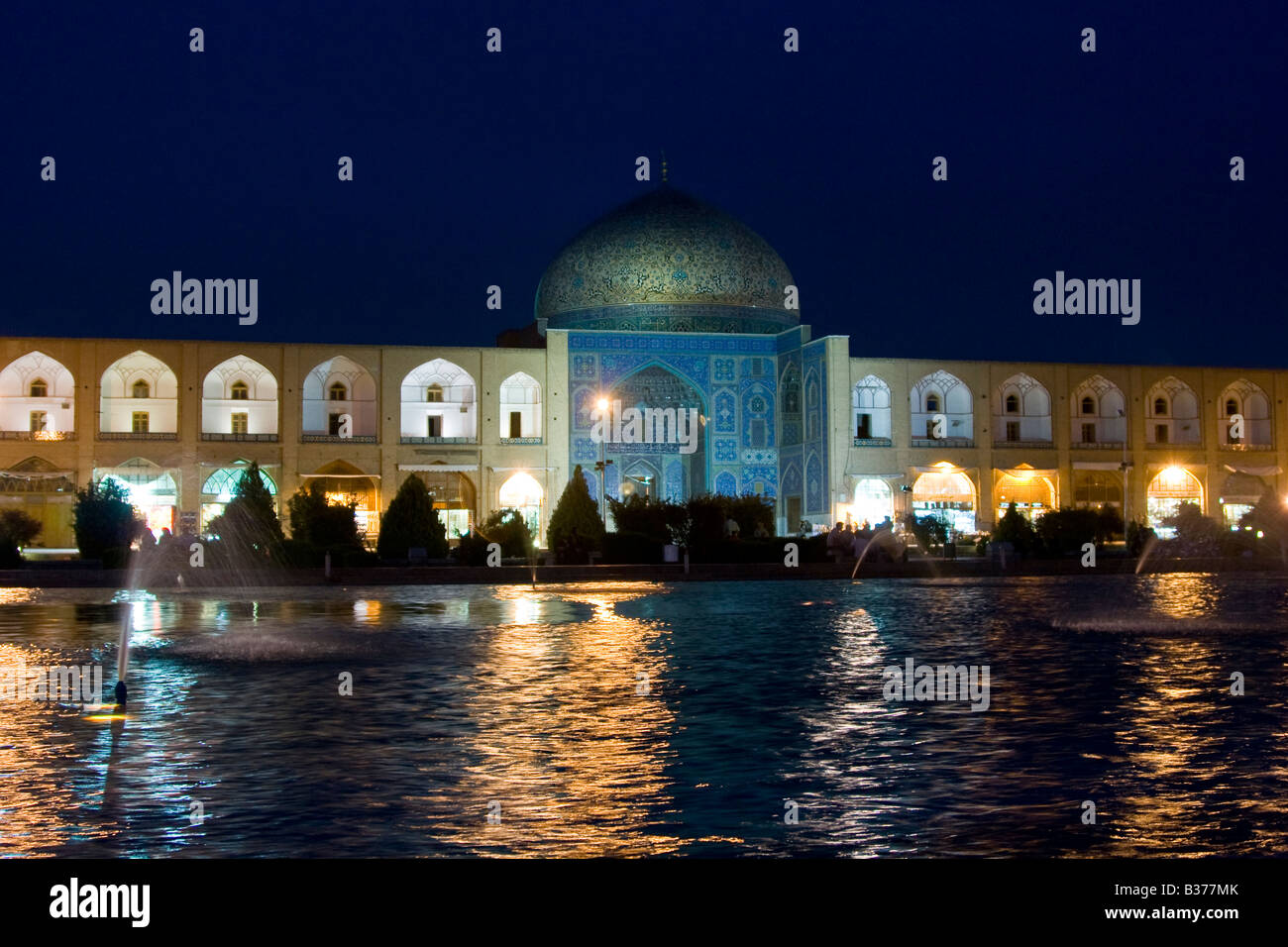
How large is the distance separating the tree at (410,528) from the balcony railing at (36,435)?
13.3 metres

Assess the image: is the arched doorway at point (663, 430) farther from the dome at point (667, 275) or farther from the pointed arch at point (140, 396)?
the pointed arch at point (140, 396)

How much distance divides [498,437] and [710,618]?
74.6ft

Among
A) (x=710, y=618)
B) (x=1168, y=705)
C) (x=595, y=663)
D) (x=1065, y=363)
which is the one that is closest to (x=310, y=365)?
(x=1065, y=363)

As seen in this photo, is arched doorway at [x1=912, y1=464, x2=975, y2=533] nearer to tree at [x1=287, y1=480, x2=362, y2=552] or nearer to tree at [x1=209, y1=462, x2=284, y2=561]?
tree at [x1=287, y1=480, x2=362, y2=552]

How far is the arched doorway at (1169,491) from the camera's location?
36281 mm

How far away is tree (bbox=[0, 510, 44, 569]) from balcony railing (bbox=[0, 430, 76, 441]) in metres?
4.97

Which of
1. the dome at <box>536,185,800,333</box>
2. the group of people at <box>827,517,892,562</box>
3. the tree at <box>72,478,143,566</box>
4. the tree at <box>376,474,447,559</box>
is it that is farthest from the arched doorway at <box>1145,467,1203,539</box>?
the tree at <box>72,478,143,566</box>

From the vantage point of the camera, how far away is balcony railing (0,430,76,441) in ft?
105

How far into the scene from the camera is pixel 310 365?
3375cm

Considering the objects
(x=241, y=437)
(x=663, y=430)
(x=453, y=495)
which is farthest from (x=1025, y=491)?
(x=241, y=437)

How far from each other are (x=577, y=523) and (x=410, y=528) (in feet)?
8.75

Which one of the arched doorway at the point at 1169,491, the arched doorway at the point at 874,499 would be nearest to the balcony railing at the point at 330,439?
the arched doorway at the point at 874,499
